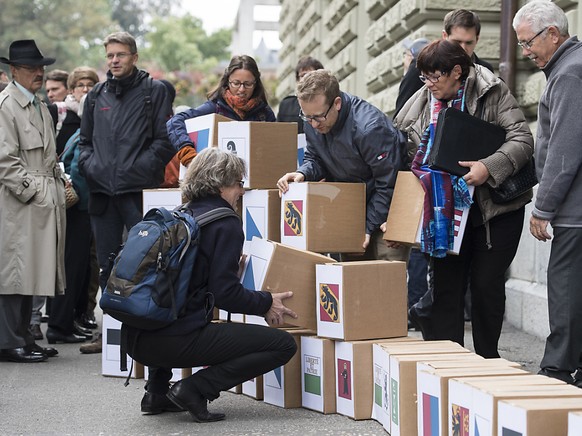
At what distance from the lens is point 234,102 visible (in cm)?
679

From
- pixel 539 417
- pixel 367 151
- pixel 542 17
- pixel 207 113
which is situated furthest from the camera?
pixel 207 113

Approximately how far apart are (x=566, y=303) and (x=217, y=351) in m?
1.67

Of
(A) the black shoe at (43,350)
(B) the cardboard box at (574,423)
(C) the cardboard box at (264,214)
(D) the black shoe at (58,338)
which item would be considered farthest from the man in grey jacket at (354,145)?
(D) the black shoe at (58,338)

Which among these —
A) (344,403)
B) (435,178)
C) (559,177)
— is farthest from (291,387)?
(559,177)

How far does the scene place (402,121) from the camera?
6051mm

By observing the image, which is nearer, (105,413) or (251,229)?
(105,413)

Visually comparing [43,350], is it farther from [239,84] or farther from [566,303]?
[566,303]

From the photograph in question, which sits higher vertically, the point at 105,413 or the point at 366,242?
the point at 366,242

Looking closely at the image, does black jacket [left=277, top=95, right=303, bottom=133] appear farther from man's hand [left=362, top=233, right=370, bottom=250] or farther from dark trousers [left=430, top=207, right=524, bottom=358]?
dark trousers [left=430, top=207, right=524, bottom=358]

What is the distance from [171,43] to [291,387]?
77896 mm

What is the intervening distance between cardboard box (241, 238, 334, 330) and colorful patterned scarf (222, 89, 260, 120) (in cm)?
135

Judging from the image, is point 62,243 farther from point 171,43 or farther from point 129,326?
point 171,43

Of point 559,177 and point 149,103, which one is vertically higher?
point 149,103

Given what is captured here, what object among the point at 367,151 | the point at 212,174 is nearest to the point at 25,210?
the point at 212,174
